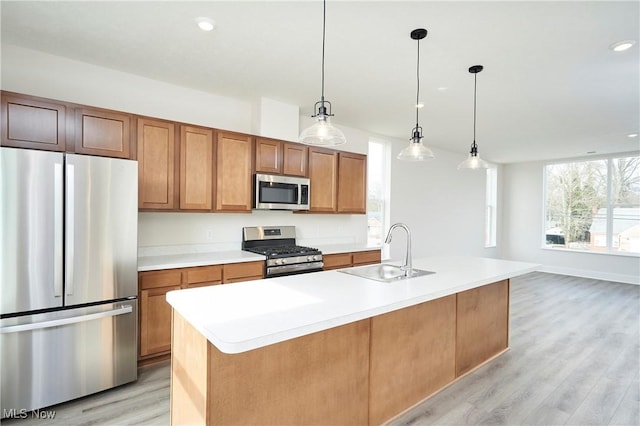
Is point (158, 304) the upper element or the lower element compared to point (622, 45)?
lower

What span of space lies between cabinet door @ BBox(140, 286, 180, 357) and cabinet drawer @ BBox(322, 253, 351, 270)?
1.72 m

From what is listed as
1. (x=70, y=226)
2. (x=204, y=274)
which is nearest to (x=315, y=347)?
(x=204, y=274)

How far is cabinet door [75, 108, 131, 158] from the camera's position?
262 cm

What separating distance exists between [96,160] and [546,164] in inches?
352

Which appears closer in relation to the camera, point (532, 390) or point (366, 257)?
point (532, 390)

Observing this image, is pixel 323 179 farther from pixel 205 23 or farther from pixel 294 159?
pixel 205 23

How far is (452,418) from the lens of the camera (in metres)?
2.15

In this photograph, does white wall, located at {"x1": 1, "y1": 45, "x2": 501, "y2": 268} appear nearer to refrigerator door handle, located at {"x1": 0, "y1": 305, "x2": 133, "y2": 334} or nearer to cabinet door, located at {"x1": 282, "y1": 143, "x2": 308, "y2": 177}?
cabinet door, located at {"x1": 282, "y1": 143, "x2": 308, "y2": 177}

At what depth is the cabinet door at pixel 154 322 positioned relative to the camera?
2715 mm

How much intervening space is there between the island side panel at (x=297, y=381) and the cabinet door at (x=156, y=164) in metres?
2.05

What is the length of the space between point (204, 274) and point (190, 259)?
0.21 metres

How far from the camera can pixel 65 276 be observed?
7.24 feet

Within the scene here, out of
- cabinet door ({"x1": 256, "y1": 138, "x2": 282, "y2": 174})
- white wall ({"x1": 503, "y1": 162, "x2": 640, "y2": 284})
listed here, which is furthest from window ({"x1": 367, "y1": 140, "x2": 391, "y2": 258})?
white wall ({"x1": 503, "y1": 162, "x2": 640, "y2": 284})

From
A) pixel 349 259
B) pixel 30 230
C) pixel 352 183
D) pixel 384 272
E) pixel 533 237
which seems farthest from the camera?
pixel 533 237
